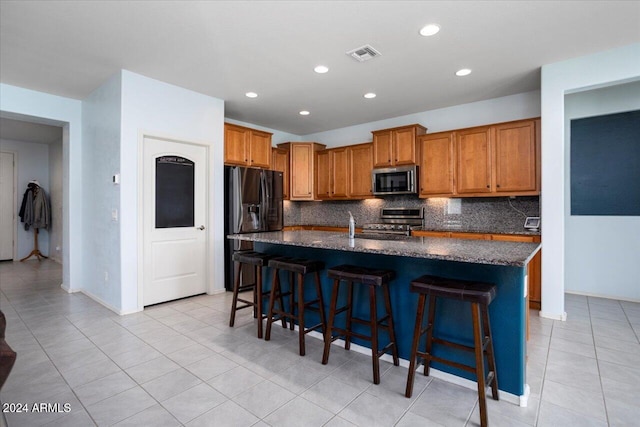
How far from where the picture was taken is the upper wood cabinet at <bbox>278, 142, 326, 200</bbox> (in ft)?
20.1

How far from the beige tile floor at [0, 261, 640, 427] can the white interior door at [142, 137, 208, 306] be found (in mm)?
667

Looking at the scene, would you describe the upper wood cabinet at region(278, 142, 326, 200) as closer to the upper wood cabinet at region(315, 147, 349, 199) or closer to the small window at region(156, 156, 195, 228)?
the upper wood cabinet at region(315, 147, 349, 199)

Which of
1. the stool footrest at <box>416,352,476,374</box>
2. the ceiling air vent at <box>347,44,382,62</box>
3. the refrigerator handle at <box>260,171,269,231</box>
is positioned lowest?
the stool footrest at <box>416,352,476,374</box>

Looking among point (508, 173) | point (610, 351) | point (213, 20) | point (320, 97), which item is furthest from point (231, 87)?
point (610, 351)

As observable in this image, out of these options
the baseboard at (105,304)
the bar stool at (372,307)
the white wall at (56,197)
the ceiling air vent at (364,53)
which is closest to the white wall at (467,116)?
the ceiling air vent at (364,53)

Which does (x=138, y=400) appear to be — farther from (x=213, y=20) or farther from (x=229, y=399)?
(x=213, y=20)

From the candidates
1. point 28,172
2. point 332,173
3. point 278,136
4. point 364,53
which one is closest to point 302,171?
point 332,173

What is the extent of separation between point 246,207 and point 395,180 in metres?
2.30

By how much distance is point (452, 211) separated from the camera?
16.0 feet

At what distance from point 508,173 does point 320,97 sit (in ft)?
8.59

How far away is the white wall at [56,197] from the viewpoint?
6996 millimetres

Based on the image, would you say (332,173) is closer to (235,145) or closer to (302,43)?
(235,145)

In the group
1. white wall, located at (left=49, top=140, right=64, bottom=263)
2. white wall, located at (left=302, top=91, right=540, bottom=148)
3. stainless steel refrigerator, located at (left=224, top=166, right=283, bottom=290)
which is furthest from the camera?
white wall, located at (left=49, top=140, right=64, bottom=263)

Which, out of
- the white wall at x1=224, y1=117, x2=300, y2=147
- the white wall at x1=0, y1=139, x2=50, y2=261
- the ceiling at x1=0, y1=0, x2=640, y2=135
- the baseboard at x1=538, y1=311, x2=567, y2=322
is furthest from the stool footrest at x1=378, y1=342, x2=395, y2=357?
the white wall at x1=0, y1=139, x2=50, y2=261
